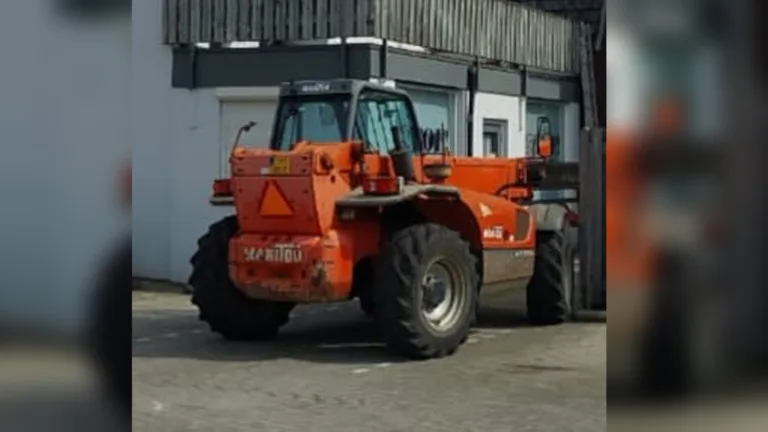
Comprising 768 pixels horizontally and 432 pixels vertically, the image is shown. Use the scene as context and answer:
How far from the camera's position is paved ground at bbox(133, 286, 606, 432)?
24.6ft

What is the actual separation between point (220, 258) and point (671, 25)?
27.8 ft

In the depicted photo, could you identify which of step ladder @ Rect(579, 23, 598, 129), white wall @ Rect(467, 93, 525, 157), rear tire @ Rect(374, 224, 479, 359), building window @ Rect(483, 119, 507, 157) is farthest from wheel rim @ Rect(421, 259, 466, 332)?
step ladder @ Rect(579, 23, 598, 129)

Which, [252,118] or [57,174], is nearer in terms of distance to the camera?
[57,174]

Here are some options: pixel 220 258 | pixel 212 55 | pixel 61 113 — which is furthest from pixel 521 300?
pixel 61 113

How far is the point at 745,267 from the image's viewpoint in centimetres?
243

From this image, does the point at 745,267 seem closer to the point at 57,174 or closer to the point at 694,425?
the point at 694,425

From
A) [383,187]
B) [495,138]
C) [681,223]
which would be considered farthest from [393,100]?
[681,223]

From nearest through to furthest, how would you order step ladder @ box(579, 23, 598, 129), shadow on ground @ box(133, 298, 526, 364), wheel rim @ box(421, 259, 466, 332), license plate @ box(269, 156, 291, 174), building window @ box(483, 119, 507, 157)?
1. license plate @ box(269, 156, 291, 174)
2. wheel rim @ box(421, 259, 466, 332)
3. shadow on ground @ box(133, 298, 526, 364)
4. building window @ box(483, 119, 507, 157)
5. step ladder @ box(579, 23, 598, 129)

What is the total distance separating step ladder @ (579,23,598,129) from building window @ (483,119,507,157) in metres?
1.56

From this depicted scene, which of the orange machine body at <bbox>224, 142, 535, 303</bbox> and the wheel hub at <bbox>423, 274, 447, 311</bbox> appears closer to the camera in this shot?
the orange machine body at <bbox>224, 142, 535, 303</bbox>

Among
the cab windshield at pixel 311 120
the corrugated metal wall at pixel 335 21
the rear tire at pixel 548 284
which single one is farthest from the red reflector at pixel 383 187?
the corrugated metal wall at pixel 335 21

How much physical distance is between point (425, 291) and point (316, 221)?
1040mm

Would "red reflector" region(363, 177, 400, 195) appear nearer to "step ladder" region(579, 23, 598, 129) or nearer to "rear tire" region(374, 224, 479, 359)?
"rear tire" region(374, 224, 479, 359)

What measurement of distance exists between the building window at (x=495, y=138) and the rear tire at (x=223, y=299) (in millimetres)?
7602
